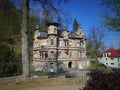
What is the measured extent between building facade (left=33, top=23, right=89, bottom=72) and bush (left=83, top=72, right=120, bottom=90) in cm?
4698

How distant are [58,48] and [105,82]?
5172cm

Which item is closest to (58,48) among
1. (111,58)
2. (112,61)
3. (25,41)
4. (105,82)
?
(112,61)

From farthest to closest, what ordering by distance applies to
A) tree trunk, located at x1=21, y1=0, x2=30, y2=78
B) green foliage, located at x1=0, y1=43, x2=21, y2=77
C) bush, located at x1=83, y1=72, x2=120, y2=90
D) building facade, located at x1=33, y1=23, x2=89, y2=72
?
building facade, located at x1=33, y1=23, x2=89, y2=72 → green foliage, located at x1=0, y1=43, x2=21, y2=77 → tree trunk, located at x1=21, y1=0, x2=30, y2=78 → bush, located at x1=83, y1=72, x2=120, y2=90

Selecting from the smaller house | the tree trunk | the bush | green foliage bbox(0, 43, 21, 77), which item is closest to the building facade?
the smaller house

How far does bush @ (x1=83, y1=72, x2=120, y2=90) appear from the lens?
6211 millimetres

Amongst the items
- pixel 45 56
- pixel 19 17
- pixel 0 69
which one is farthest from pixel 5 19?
pixel 45 56

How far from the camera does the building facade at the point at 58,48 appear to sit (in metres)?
56.0

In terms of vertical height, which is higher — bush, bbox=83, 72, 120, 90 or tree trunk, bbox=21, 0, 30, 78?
tree trunk, bbox=21, 0, 30, 78

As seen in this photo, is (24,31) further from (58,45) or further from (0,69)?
(58,45)

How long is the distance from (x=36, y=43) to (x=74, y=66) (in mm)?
12590

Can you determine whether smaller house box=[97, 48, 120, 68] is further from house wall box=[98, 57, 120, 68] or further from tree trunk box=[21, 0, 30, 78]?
tree trunk box=[21, 0, 30, 78]

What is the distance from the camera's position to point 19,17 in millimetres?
21562

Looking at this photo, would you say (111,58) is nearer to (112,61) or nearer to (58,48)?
(112,61)

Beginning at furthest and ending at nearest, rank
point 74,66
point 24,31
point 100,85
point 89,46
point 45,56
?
point 89,46 → point 74,66 → point 45,56 → point 24,31 → point 100,85
